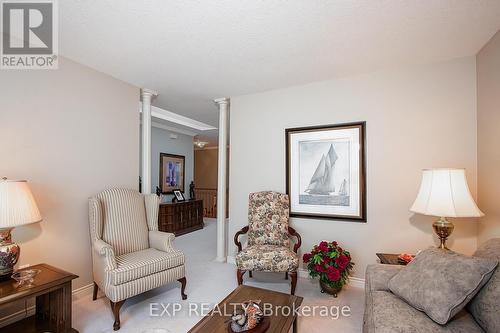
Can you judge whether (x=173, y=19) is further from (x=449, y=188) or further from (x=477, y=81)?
(x=477, y=81)

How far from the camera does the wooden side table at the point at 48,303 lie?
1.70m

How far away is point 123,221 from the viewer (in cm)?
260

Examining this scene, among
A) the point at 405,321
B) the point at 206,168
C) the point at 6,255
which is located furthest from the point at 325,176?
the point at 206,168

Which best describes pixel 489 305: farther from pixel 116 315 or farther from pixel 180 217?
pixel 180 217

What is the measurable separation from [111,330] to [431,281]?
7.83 ft

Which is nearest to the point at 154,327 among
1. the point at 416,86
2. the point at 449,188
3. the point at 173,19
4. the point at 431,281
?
the point at 431,281

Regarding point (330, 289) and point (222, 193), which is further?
point (222, 193)

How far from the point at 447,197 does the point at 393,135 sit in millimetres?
1018

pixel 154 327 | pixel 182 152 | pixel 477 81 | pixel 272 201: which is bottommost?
pixel 154 327

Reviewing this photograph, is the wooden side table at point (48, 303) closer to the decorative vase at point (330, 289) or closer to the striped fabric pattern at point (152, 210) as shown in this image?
the striped fabric pattern at point (152, 210)

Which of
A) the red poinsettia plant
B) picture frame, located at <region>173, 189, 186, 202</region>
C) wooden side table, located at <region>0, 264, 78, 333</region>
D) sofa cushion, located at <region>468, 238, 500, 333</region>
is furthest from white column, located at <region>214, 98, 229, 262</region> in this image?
sofa cushion, located at <region>468, 238, 500, 333</region>

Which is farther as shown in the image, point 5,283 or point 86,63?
point 86,63

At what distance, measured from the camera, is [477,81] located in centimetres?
237

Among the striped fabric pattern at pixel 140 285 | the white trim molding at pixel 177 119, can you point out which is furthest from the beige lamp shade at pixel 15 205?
the white trim molding at pixel 177 119
